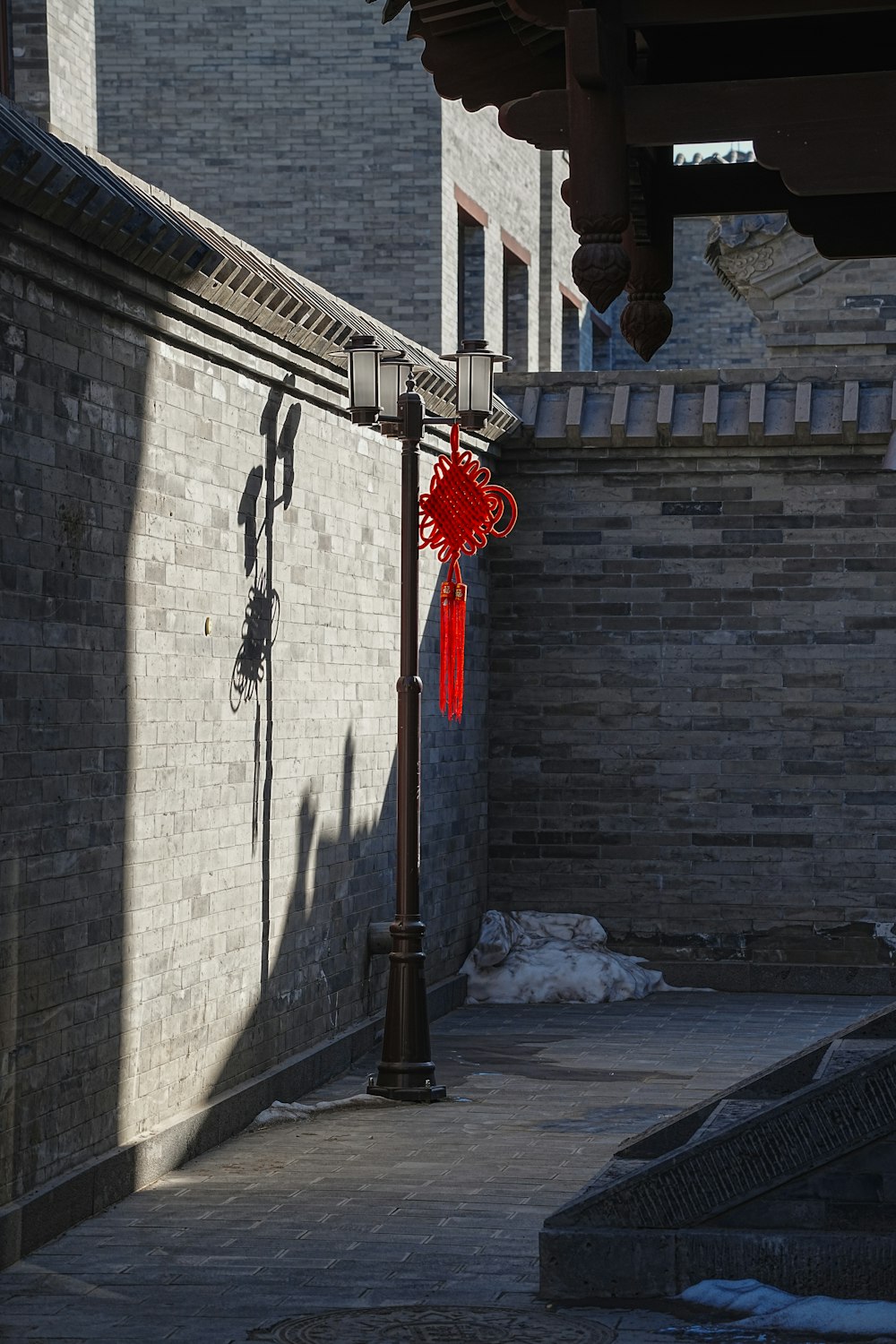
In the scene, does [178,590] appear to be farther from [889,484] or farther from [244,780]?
[889,484]

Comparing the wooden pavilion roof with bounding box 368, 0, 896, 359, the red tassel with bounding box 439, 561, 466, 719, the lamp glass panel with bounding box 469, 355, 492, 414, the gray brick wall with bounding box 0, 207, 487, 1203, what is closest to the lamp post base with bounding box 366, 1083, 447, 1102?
the gray brick wall with bounding box 0, 207, 487, 1203

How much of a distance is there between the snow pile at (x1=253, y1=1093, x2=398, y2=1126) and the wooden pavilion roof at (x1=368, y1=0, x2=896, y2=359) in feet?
14.0

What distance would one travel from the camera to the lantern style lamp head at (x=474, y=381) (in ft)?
32.9

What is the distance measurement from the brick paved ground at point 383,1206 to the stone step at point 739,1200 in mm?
196

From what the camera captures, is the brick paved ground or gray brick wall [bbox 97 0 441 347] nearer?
the brick paved ground

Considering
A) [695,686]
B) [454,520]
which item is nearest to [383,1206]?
[454,520]

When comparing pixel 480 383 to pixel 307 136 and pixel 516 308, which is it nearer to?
pixel 307 136

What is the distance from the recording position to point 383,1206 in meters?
7.78

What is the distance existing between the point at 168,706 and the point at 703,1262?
3.23 m

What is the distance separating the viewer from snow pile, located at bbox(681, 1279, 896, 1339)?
20.1 ft

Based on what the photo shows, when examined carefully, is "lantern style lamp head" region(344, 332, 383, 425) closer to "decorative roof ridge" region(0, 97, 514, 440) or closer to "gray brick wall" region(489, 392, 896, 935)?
"decorative roof ridge" region(0, 97, 514, 440)

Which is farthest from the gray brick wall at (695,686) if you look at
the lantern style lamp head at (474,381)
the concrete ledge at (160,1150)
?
the lantern style lamp head at (474,381)

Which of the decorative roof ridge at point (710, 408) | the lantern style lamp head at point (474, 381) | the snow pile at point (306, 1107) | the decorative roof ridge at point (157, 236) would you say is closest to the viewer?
the decorative roof ridge at point (157, 236)

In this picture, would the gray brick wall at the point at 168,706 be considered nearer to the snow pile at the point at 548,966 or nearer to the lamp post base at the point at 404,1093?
the lamp post base at the point at 404,1093
